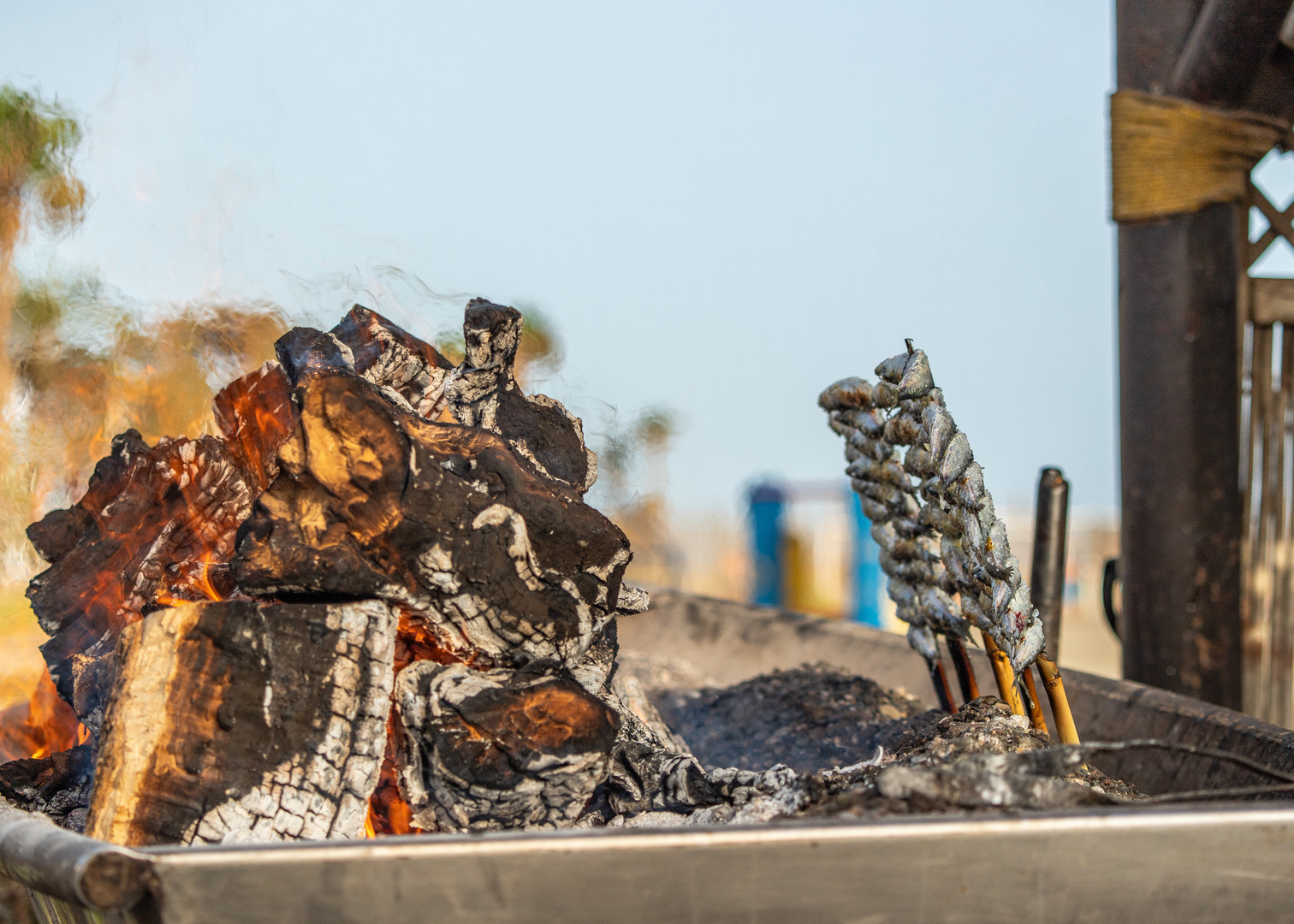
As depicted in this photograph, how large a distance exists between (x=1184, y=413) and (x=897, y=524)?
162 centimetres

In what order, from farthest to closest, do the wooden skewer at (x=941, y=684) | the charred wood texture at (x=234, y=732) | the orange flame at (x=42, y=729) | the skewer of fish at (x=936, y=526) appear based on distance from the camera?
1. the wooden skewer at (x=941, y=684)
2. the orange flame at (x=42, y=729)
3. the skewer of fish at (x=936, y=526)
4. the charred wood texture at (x=234, y=732)

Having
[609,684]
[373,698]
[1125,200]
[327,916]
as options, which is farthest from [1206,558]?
[327,916]

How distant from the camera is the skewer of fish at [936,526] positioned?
140 centimetres

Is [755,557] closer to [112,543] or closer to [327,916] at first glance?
[112,543]

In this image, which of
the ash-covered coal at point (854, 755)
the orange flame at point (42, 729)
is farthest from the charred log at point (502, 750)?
the orange flame at point (42, 729)

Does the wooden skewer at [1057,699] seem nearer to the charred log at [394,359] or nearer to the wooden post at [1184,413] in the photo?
the charred log at [394,359]

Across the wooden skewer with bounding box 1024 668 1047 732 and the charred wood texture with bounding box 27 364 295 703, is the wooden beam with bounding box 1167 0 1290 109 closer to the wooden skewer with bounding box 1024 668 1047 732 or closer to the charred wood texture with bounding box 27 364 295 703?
the wooden skewer with bounding box 1024 668 1047 732

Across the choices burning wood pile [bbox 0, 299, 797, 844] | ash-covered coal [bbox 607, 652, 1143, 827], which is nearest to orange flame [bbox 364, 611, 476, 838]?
burning wood pile [bbox 0, 299, 797, 844]

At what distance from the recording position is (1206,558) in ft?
9.45

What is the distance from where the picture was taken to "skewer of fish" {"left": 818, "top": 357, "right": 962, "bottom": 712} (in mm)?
1784

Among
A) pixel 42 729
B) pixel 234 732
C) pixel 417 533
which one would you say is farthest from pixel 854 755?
pixel 42 729

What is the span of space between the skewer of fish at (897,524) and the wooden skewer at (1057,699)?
0.27m

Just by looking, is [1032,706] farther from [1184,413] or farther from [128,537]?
[1184,413]

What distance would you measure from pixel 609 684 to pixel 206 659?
618 millimetres
